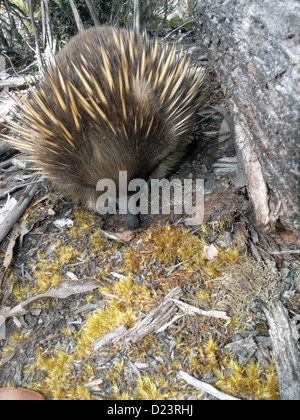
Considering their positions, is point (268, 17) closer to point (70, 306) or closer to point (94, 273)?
point (94, 273)

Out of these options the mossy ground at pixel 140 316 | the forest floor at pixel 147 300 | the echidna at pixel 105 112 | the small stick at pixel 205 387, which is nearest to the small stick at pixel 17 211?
the forest floor at pixel 147 300

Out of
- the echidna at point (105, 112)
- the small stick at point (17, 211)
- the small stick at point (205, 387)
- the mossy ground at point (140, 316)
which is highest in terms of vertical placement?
the echidna at point (105, 112)

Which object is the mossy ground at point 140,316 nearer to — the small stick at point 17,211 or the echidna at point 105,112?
the small stick at point 17,211

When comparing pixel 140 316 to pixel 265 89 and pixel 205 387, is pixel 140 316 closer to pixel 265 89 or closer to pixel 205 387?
pixel 205 387

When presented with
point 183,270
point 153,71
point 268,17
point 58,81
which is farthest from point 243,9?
point 183,270

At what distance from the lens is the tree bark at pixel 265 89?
158cm

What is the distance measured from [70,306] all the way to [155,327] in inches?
24.2

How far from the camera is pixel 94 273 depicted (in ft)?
7.91

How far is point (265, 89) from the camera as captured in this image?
1.75 meters

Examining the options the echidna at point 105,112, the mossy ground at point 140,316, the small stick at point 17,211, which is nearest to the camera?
the mossy ground at point 140,316

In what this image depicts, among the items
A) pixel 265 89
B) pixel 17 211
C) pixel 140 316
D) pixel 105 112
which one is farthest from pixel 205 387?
pixel 17 211

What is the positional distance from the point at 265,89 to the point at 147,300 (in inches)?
53.0

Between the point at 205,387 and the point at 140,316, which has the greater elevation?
the point at 140,316
